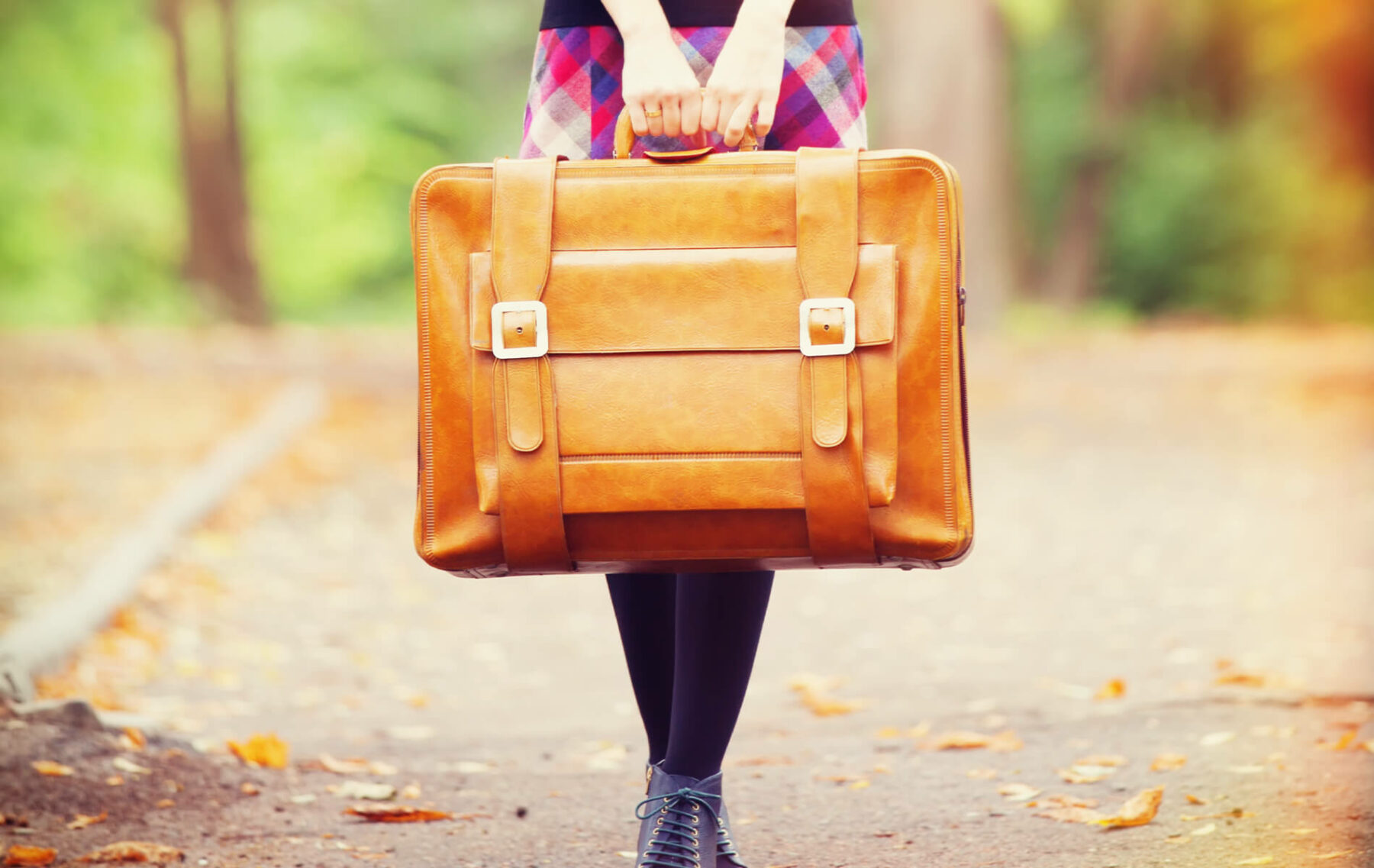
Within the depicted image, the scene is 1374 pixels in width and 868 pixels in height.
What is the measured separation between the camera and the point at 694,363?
211 cm

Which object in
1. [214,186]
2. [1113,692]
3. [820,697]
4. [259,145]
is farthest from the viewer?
[259,145]

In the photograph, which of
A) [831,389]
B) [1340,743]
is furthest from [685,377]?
[1340,743]

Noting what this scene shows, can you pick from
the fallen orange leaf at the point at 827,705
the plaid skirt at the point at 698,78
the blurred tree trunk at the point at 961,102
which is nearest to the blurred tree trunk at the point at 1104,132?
the blurred tree trunk at the point at 961,102

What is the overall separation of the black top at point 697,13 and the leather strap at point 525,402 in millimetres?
360

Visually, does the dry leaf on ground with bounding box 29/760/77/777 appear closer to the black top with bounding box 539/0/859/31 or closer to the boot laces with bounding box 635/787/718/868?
the boot laces with bounding box 635/787/718/868

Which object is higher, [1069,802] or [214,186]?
[214,186]

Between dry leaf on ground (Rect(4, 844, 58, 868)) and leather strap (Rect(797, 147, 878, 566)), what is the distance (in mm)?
1413

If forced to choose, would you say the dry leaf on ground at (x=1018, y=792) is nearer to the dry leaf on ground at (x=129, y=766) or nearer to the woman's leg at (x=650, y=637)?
the woman's leg at (x=650, y=637)

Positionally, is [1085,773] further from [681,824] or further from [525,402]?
[525,402]

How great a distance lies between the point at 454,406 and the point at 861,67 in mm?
841

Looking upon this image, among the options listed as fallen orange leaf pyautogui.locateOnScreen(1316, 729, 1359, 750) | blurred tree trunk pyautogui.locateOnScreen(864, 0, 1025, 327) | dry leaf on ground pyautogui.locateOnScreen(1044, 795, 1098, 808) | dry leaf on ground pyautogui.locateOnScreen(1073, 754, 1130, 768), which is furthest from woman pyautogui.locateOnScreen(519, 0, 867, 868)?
blurred tree trunk pyautogui.locateOnScreen(864, 0, 1025, 327)

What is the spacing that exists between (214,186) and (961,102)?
9.12 meters

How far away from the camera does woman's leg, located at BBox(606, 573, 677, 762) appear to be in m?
2.44

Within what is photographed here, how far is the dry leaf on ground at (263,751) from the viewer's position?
3.25 metres
